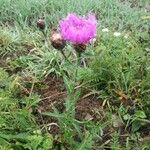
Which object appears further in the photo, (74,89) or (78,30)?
(74,89)

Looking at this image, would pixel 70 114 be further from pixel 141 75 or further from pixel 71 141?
pixel 141 75

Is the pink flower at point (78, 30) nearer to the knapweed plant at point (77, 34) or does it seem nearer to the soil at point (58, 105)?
the knapweed plant at point (77, 34)

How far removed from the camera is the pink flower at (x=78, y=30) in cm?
248

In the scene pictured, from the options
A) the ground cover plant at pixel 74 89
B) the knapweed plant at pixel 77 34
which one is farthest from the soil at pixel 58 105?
the knapweed plant at pixel 77 34

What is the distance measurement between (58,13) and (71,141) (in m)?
2.20

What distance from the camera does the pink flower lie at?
248 centimetres

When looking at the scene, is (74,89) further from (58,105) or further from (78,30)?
(78,30)

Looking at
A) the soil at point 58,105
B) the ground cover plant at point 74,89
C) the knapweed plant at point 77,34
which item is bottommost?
the soil at point 58,105

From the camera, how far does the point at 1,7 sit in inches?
185

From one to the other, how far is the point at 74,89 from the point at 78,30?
29.3 inches

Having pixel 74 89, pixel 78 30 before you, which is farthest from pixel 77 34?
pixel 74 89

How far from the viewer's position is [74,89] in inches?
124

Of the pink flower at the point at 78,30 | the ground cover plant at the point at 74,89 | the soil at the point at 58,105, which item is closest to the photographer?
the pink flower at the point at 78,30

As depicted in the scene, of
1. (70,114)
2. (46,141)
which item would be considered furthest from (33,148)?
(70,114)
